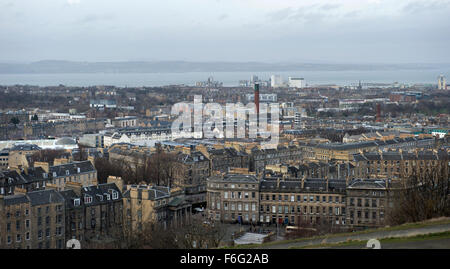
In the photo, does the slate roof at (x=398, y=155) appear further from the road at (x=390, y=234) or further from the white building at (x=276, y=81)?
the white building at (x=276, y=81)

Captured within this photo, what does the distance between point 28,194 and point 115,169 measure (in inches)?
429

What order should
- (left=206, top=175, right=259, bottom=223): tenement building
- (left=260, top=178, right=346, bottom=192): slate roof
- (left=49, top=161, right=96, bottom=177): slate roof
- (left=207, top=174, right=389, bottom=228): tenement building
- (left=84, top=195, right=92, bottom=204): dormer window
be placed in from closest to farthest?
(left=84, top=195, right=92, bottom=204): dormer window
(left=207, top=174, right=389, bottom=228): tenement building
(left=260, top=178, right=346, bottom=192): slate roof
(left=206, top=175, right=259, bottom=223): tenement building
(left=49, top=161, right=96, bottom=177): slate roof

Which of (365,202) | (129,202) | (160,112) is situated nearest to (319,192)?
(365,202)

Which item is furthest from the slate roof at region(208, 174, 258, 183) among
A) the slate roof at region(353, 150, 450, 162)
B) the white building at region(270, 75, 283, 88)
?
the white building at region(270, 75, 283, 88)

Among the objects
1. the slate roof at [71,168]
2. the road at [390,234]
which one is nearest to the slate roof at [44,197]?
the slate roof at [71,168]

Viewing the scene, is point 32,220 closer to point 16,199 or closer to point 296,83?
point 16,199

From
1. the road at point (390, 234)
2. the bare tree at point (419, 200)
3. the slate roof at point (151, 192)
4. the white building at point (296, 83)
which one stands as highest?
the white building at point (296, 83)

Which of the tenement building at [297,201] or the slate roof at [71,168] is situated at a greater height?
the slate roof at [71,168]

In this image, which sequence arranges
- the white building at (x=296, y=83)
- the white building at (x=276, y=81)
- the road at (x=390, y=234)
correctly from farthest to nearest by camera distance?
the white building at (x=296, y=83), the white building at (x=276, y=81), the road at (x=390, y=234)

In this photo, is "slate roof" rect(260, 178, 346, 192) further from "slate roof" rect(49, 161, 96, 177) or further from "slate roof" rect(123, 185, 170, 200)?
"slate roof" rect(49, 161, 96, 177)
